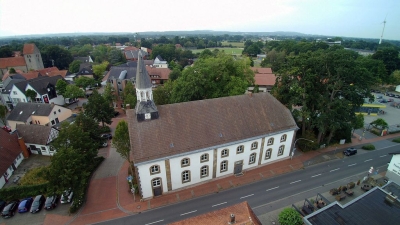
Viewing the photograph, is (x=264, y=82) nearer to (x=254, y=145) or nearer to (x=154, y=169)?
(x=254, y=145)

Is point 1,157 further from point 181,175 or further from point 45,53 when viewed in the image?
point 45,53

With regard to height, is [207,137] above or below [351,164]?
above

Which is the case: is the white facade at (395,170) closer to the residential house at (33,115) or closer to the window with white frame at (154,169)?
the window with white frame at (154,169)

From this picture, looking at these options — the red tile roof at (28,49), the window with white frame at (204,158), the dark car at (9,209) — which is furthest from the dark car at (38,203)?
the red tile roof at (28,49)

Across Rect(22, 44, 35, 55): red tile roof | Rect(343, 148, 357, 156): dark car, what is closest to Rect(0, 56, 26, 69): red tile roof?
Rect(22, 44, 35, 55): red tile roof

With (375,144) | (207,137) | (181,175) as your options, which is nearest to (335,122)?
(375,144)

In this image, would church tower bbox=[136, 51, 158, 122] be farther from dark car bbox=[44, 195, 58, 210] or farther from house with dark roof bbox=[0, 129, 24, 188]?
house with dark roof bbox=[0, 129, 24, 188]

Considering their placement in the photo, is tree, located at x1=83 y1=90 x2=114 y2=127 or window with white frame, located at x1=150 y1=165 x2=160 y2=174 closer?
window with white frame, located at x1=150 y1=165 x2=160 y2=174
